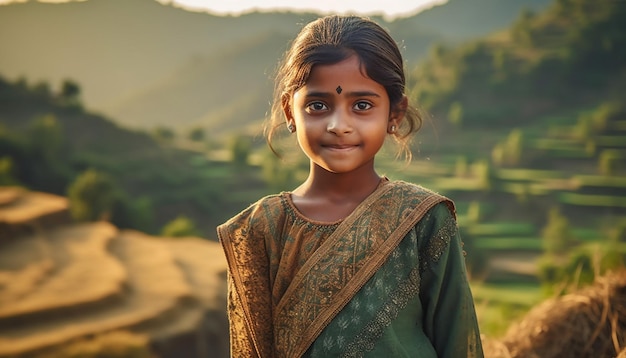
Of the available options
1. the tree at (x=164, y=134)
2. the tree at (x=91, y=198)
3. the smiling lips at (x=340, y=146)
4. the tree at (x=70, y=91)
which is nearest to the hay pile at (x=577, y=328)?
the smiling lips at (x=340, y=146)

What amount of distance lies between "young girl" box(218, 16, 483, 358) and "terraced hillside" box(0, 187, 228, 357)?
7.65 metres

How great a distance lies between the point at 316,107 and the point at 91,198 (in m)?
19.9

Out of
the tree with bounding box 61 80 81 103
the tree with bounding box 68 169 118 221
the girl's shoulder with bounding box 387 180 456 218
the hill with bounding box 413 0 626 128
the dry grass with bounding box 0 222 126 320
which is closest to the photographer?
the girl's shoulder with bounding box 387 180 456 218

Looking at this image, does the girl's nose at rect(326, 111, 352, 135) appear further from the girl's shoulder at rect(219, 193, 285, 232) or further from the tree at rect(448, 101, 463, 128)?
the tree at rect(448, 101, 463, 128)

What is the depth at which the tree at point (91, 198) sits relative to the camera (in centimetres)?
1967

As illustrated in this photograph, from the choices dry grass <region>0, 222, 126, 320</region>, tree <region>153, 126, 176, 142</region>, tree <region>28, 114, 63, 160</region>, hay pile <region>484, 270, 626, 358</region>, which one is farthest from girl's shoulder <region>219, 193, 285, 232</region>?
tree <region>153, 126, 176, 142</region>

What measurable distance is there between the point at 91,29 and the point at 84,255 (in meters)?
25.7

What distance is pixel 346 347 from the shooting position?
1.43 metres

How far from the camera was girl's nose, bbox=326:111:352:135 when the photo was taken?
140 cm

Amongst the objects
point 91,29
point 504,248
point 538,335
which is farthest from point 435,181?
point 538,335

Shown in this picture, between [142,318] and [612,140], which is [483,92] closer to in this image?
[612,140]

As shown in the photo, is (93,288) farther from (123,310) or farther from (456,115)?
(456,115)

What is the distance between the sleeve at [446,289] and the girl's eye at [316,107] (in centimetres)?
37

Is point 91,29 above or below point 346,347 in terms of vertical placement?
above
